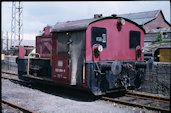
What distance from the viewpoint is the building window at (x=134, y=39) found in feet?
27.0

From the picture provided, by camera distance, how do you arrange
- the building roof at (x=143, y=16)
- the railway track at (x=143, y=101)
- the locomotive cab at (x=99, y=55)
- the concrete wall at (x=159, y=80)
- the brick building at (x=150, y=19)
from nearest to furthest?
the railway track at (x=143, y=101) → the locomotive cab at (x=99, y=55) → the concrete wall at (x=159, y=80) → the brick building at (x=150, y=19) → the building roof at (x=143, y=16)

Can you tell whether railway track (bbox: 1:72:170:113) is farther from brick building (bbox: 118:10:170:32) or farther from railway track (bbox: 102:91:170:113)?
brick building (bbox: 118:10:170:32)

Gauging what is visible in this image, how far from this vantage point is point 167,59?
12508mm

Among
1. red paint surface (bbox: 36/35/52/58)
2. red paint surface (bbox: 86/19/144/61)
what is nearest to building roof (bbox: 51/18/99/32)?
red paint surface (bbox: 86/19/144/61)

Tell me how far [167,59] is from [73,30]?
25.0 ft

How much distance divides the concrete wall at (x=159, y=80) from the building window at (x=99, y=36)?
271 cm

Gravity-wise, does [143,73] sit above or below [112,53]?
below

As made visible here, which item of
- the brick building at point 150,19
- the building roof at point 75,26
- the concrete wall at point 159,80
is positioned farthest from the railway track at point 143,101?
the brick building at point 150,19

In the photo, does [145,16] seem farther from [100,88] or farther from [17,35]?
[100,88]

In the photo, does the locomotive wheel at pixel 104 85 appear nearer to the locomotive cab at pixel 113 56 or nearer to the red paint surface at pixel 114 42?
the locomotive cab at pixel 113 56

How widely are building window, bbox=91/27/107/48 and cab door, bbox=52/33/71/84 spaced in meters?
0.99

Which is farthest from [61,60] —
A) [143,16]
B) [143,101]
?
[143,16]

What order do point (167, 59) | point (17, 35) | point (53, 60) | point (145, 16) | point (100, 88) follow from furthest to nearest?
point (145, 16) → point (17, 35) → point (167, 59) → point (53, 60) → point (100, 88)

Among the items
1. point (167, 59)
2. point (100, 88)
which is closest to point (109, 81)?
point (100, 88)
